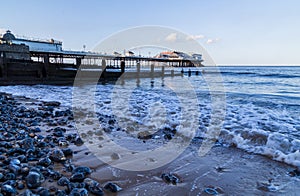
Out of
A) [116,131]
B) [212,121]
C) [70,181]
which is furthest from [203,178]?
[212,121]

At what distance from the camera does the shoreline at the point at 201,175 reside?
7.84 ft

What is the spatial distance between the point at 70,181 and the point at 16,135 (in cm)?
227

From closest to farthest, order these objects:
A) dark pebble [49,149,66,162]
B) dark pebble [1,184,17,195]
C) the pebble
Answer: dark pebble [1,184,17,195] → the pebble → dark pebble [49,149,66,162]

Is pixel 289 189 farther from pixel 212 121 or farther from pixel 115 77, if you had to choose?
pixel 115 77

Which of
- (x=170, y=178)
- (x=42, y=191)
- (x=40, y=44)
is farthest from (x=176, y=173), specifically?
(x=40, y=44)

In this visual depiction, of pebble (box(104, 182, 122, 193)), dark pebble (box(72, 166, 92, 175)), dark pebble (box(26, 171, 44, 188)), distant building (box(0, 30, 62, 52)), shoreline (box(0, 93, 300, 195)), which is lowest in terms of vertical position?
shoreline (box(0, 93, 300, 195))

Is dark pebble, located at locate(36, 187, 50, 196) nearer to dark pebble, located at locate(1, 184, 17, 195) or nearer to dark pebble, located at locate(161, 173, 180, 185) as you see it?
dark pebble, located at locate(1, 184, 17, 195)

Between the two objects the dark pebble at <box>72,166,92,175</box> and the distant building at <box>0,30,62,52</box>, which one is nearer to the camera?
the dark pebble at <box>72,166,92,175</box>

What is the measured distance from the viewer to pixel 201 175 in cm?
277

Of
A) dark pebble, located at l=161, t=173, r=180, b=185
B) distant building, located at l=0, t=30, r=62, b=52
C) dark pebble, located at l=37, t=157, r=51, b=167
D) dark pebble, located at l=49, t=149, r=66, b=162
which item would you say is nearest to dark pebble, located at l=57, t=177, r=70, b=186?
dark pebble, located at l=37, t=157, r=51, b=167

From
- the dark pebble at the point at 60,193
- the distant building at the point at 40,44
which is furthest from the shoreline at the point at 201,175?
the distant building at the point at 40,44

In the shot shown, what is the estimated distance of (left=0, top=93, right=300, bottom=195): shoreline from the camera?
2.39 m

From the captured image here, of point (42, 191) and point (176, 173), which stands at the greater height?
point (42, 191)

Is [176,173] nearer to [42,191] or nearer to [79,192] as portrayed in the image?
[79,192]
